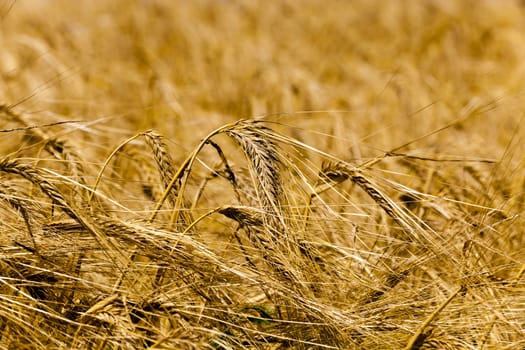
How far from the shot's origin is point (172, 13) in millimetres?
6945

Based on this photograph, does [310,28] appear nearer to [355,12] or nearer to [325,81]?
[355,12]

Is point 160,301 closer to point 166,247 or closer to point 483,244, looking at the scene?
point 166,247

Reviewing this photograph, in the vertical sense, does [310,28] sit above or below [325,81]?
above

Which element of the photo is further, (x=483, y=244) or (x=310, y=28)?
(x=310, y=28)

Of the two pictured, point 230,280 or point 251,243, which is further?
point 251,243

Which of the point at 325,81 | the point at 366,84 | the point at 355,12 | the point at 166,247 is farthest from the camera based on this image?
the point at 355,12

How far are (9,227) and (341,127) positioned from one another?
1849mm

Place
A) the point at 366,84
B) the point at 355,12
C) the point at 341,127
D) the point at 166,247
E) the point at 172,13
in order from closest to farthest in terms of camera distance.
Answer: the point at 166,247 → the point at 341,127 → the point at 366,84 → the point at 172,13 → the point at 355,12

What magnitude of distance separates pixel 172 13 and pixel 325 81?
176cm

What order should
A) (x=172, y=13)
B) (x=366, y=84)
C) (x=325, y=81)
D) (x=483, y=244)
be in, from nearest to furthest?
1. (x=483, y=244)
2. (x=366, y=84)
3. (x=325, y=81)
4. (x=172, y=13)

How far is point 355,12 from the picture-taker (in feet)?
25.3

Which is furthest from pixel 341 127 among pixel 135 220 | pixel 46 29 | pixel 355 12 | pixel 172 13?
pixel 355 12

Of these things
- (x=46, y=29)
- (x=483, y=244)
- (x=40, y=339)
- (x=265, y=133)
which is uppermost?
(x=46, y=29)

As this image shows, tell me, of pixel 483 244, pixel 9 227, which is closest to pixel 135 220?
pixel 9 227
